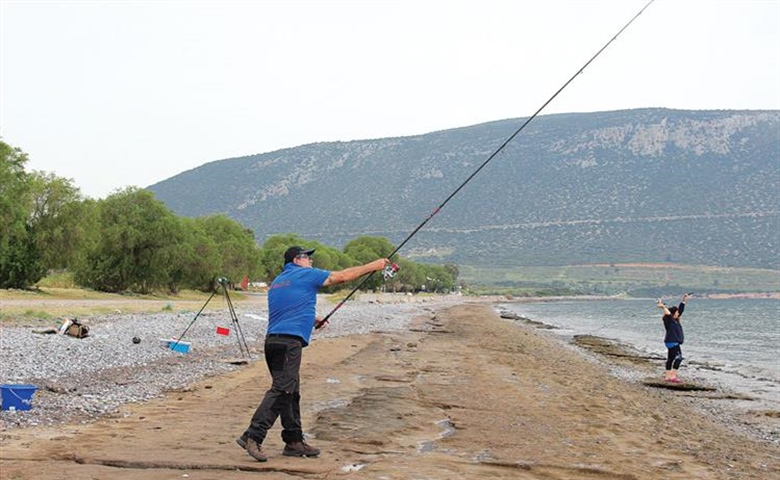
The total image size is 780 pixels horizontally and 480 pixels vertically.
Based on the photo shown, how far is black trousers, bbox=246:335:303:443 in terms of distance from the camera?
7.40 m

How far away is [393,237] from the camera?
149125 millimetres

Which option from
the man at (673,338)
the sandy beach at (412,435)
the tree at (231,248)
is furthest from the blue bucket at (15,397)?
the tree at (231,248)

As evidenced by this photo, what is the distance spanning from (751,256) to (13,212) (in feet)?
433

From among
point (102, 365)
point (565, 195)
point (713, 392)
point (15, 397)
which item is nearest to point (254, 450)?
point (15, 397)

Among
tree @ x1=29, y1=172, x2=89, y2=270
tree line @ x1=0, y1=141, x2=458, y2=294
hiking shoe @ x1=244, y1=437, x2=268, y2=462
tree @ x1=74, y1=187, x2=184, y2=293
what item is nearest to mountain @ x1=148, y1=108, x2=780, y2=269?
tree line @ x1=0, y1=141, x2=458, y2=294

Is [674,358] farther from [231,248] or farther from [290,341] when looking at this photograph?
[231,248]

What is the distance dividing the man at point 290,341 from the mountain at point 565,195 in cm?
13792

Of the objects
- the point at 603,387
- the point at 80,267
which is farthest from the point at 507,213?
the point at 603,387

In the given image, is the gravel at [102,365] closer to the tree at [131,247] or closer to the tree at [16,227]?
the tree at [16,227]

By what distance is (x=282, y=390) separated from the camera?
7.44 m

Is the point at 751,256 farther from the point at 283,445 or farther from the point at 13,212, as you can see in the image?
the point at 283,445

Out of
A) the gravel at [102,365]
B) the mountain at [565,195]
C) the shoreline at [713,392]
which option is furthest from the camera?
the mountain at [565,195]

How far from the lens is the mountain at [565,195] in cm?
14512

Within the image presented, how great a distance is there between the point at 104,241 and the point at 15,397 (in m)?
46.4
